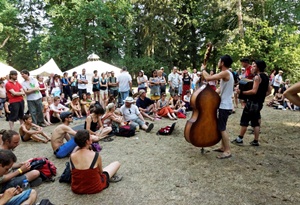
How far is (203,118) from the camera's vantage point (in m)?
4.18

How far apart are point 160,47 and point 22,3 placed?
21.9m

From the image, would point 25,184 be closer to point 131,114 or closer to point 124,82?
point 131,114

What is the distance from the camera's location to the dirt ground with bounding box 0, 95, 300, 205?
10.4 ft

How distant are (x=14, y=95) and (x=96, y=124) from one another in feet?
7.29

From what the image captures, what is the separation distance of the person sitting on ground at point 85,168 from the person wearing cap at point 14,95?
3.85m

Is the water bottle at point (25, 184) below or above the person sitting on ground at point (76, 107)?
below

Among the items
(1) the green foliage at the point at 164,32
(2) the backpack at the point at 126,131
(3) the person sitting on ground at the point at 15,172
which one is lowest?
(2) the backpack at the point at 126,131

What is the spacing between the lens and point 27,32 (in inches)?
1315

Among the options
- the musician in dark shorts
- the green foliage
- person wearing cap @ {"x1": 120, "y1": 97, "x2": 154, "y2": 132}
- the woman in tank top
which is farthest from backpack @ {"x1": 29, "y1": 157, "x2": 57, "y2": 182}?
the green foliage

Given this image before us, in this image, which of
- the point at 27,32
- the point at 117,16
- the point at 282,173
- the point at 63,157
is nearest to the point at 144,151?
the point at 63,157

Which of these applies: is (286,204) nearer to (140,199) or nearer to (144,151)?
(140,199)

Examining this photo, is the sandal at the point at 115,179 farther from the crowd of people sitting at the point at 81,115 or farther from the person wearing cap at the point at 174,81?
the person wearing cap at the point at 174,81

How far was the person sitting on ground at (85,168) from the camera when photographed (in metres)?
3.14

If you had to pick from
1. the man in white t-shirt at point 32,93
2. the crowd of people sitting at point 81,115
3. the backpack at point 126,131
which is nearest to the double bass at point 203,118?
the crowd of people sitting at point 81,115
